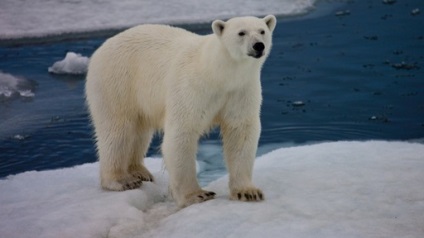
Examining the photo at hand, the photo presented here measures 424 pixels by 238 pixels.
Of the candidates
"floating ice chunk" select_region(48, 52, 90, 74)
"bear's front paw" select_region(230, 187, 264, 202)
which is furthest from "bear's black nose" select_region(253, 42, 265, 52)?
"floating ice chunk" select_region(48, 52, 90, 74)

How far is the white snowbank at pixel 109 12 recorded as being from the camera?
1170cm

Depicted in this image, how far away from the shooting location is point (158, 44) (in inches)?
183

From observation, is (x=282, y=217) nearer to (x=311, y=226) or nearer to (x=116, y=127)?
(x=311, y=226)

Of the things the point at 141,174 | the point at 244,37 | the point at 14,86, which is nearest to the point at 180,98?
the point at 244,37

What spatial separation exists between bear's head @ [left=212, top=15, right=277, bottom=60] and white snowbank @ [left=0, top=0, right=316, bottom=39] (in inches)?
311

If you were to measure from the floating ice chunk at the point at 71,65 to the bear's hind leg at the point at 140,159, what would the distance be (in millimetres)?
4587

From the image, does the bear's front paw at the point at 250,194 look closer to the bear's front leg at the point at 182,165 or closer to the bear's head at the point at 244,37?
the bear's front leg at the point at 182,165

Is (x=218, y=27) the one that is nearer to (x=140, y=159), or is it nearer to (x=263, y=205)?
(x=263, y=205)

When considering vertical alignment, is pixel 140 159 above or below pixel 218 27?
below

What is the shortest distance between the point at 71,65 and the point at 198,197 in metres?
5.57

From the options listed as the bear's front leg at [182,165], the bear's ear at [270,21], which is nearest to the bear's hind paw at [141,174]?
the bear's front leg at [182,165]

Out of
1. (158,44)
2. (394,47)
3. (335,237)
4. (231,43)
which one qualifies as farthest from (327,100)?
(335,237)

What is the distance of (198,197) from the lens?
13.4 ft

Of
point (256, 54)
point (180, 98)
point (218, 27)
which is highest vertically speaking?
point (218, 27)
